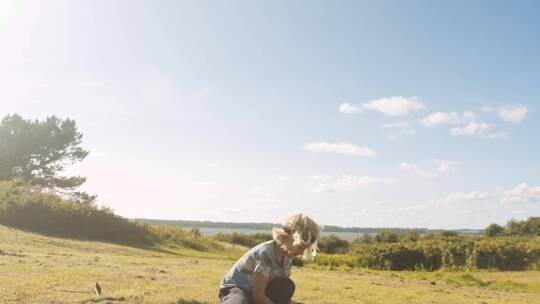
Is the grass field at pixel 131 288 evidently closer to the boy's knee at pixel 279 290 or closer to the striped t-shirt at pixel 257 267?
the striped t-shirt at pixel 257 267

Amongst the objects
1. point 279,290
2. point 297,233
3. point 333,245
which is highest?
point 297,233

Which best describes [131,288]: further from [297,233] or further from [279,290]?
[297,233]

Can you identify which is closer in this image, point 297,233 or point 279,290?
point 297,233

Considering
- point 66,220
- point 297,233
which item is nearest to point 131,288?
point 297,233

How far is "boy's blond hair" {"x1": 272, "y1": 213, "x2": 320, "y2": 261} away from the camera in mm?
5285

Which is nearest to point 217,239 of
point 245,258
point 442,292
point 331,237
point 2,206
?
point 331,237

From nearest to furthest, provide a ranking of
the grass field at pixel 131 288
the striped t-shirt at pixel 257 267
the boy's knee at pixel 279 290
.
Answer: the striped t-shirt at pixel 257 267, the boy's knee at pixel 279 290, the grass field at pixel 131 288

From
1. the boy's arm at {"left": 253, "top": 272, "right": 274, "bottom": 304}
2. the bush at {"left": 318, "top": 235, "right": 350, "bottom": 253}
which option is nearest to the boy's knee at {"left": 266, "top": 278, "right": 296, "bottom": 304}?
the boy's arm at {"left": 253, "top": 272, "right": 274, "bottom": 304}

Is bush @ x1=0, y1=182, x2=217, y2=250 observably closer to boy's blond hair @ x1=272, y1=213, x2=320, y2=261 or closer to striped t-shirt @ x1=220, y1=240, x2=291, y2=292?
striped t-shirt @ x1=220, y1=240, x2=291, y2=292

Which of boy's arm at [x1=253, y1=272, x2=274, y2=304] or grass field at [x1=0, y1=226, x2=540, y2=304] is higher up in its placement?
boy's arm at [x1=253, y1=272, x2=274, y2=304]

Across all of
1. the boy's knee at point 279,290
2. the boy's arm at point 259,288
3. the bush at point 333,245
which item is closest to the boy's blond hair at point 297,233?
the boy's arm at point 259,288

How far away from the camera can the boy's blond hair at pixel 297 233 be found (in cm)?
529

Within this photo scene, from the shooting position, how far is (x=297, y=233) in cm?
528

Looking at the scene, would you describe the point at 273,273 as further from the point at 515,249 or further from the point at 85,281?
the point at 515,249
